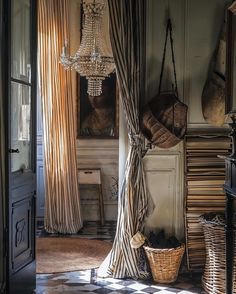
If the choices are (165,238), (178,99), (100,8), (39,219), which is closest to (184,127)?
(178,99)

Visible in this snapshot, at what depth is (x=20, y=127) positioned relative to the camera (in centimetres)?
361

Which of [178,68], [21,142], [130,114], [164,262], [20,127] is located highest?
[178,68]

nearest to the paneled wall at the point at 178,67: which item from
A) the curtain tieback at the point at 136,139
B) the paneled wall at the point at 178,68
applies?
the paneled wall at the point at 178,68

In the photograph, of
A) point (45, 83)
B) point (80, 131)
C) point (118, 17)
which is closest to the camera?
point (118, 17)

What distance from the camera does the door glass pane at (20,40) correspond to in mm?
3406

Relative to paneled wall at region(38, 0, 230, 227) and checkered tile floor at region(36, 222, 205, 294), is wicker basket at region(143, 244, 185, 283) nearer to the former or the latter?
checkered tile floor at region(36, 222, 205, 294)

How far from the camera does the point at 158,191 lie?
4.08 metres

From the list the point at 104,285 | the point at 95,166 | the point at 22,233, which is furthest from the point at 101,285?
the point at 95,166

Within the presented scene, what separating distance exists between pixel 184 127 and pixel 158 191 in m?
0.59

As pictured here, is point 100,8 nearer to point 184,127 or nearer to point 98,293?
point 184,127

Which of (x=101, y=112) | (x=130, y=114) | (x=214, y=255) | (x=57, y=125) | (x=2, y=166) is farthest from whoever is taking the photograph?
(x=101, y=112)

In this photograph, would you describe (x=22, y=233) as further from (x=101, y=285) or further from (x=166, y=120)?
(x=166, y=120)

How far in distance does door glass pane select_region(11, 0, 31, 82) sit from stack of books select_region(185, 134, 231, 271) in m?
1.40

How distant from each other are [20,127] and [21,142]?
11cm
